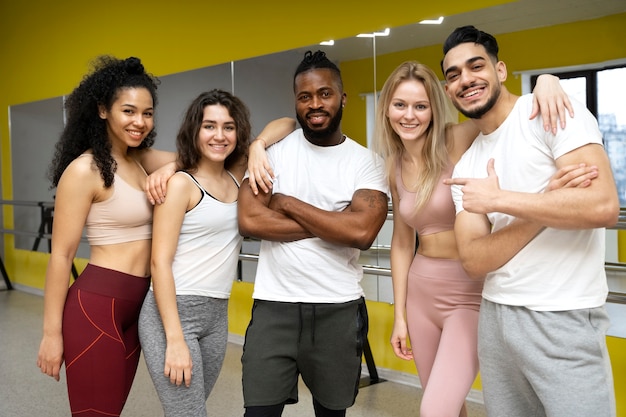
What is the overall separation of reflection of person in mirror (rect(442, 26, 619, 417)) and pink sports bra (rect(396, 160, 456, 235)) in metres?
0.24

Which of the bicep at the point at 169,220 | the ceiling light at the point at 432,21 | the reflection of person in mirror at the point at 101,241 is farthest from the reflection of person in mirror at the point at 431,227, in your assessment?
the ceiling light at the point at 432,21

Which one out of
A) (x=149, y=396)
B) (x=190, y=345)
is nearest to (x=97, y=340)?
(x=190, y=345)

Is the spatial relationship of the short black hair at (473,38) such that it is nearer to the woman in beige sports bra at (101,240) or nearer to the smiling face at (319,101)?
the smiling face at (319,101)

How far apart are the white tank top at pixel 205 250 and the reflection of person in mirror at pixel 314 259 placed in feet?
0.25

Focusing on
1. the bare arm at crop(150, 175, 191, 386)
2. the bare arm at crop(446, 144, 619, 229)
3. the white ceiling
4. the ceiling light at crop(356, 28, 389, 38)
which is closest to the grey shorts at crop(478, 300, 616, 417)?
the bare arm at crop(446, 144, 619, 229)

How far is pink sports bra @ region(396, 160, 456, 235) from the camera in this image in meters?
2.11

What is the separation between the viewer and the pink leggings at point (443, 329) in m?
2.03

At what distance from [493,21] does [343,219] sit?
1780mm

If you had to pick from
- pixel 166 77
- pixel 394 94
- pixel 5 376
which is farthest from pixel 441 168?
pixel 166 77

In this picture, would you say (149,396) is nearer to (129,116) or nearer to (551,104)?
(129,116)

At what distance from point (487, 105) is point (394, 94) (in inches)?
14.7

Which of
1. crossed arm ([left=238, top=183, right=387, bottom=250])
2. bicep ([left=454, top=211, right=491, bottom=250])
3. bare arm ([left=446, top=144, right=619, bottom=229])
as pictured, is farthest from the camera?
crossed arm ([left=238, top=183, right=387, bottom=250])

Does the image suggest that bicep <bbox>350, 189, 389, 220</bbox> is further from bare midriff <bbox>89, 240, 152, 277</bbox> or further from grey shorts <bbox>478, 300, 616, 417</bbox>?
bare midriff <bbox>89, 240, 152, 277</bbox>

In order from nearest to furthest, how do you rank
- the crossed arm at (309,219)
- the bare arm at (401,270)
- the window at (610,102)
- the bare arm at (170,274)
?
the bare arm at (170,274) → the crossed arm at (309,219) → the bare arm at (401,270) → the window at (610,102)
